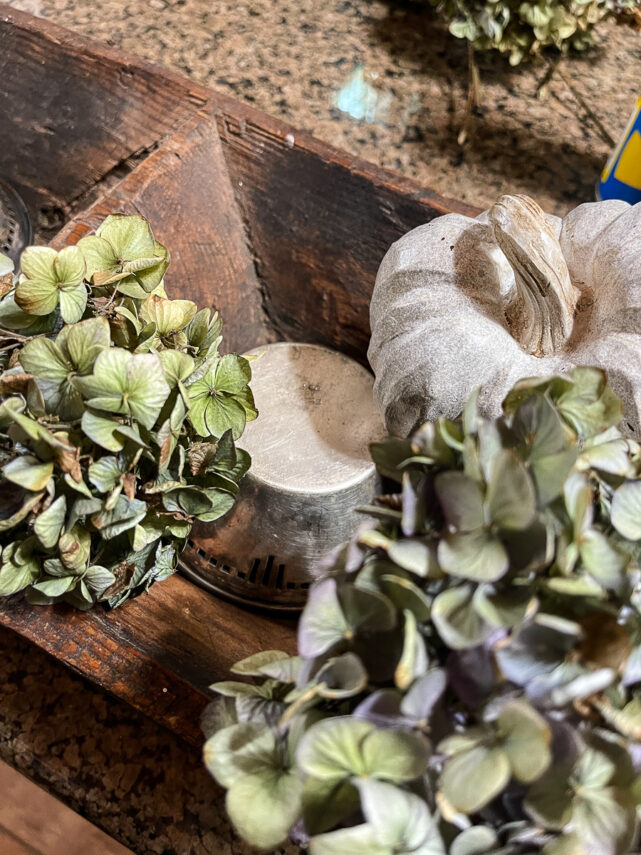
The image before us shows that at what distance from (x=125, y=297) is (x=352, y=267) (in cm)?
30

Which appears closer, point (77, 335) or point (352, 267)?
point (77, 335)

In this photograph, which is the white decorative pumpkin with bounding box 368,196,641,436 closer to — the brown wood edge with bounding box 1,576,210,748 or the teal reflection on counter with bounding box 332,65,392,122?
the brown wood edge with bounding box 1,576,210,748

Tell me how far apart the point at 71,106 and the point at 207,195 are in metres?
0.19

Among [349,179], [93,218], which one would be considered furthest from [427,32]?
[93,218]

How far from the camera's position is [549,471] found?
0.28 metres

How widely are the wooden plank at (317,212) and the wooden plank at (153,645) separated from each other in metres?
0.33

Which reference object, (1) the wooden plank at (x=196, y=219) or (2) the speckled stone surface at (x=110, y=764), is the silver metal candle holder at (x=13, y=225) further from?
(2) the speckled stone surface at (x=110, y=764)

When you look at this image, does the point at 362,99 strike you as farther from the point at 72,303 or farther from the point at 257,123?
the point at 72,303

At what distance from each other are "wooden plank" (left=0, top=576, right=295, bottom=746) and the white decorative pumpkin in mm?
217

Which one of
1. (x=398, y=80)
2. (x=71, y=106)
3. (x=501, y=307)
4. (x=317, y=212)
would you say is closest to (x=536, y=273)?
(x=501, y=307)

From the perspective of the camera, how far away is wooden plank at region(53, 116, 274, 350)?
63cm

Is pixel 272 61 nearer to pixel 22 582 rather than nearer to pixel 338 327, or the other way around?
pixel 338 327

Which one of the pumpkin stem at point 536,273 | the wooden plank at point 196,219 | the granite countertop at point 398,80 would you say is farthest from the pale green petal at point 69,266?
the granite countertop at point 398,80

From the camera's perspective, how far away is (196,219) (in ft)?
2.29
